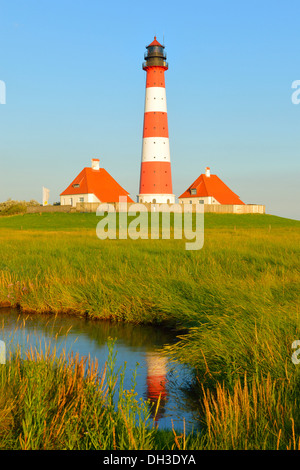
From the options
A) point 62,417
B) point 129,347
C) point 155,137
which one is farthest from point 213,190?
point 62,417

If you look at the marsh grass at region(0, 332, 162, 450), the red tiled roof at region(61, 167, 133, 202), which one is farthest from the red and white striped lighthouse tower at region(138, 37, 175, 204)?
the marsh grass at region(0, 332, 162, 450)

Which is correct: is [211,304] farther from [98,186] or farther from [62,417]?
[98,186]

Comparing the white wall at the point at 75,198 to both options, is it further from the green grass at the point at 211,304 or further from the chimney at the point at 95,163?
the green grass at the point at 211,304

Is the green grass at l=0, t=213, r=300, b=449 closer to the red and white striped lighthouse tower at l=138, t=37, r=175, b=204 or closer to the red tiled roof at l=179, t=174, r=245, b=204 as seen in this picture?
the red and white striped lighthouse tower at l=138, t=37, r=175, b=204

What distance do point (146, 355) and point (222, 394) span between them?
3.89m

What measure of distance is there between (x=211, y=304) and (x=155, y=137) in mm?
41778

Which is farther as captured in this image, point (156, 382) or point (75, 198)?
point (75, 198)

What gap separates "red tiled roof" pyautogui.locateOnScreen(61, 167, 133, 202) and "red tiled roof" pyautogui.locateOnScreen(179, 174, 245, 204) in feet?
36.3

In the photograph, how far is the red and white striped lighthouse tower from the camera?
49.9 meters

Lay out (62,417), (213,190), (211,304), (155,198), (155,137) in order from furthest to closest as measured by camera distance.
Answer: (213,190)
(155,198)
(155,137)
(211,304)
(62,417)

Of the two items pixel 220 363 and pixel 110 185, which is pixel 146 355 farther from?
pixel 110 185

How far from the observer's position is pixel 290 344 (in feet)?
20.8

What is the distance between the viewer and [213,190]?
65875 millimetres
